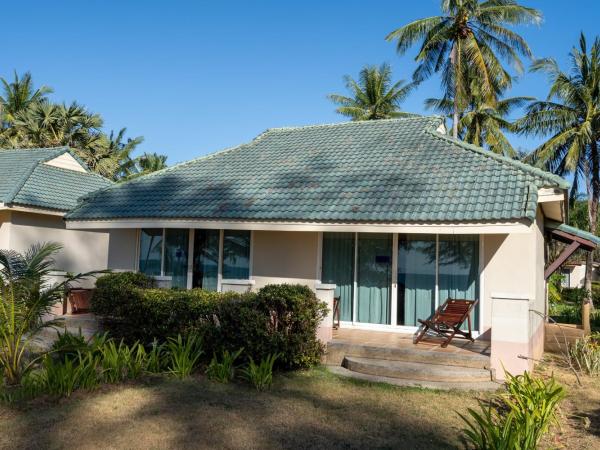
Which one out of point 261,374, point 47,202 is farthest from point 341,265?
point 47,202

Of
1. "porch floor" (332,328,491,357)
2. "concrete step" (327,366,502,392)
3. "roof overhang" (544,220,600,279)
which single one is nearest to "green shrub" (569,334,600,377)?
"porch floor" (332,328,491,357)

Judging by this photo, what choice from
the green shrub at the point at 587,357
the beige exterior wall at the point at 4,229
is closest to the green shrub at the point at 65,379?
the green shrub at the point at 587,357

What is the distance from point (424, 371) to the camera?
772cm

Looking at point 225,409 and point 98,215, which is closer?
point 225,409

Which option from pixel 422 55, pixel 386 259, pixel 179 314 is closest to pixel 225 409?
pixel 179 314

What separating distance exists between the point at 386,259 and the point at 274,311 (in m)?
3.55

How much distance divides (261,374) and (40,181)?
12905mm

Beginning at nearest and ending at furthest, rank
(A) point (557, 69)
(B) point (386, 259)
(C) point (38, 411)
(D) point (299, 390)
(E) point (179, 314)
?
(C) point (38, 411)
(D) point (299, 390)
(E) point (179, 314)
(B) point (386, 259)
(A) point (557, 69)

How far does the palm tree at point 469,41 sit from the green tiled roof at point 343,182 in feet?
41.7

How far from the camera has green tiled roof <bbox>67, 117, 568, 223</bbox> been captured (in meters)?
9.44

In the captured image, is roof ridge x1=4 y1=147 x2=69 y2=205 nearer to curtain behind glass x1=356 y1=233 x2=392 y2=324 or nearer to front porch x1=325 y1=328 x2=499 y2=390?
curtain behind glass x1=356 y1=233 x2=392 y2=324

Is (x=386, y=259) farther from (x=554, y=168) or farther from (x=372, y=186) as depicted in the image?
(x=554, y=168)

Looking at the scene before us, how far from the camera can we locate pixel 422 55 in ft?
84.9

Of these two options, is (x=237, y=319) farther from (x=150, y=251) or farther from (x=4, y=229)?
(x=4, y=229)
